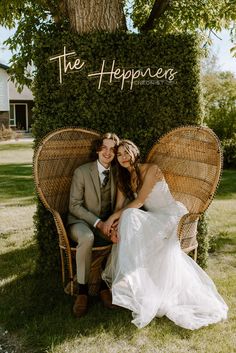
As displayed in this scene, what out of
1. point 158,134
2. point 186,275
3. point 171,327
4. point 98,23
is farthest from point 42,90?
point 171,327

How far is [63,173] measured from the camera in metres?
5.15

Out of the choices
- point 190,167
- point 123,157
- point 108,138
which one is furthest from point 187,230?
point 108,138

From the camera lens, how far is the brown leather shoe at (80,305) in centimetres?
436

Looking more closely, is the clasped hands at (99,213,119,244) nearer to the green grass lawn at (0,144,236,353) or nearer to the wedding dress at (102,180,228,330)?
the wedding dress at (102,180,228,330)

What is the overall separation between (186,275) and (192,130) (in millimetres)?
1656

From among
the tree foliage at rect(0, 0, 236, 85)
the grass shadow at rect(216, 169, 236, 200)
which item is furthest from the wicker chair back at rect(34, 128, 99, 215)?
the grass shadow at rect(216, 169, 236, 200)

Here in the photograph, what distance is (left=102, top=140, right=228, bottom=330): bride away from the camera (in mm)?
4078

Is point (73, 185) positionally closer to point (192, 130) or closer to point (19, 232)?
point (192, 130)

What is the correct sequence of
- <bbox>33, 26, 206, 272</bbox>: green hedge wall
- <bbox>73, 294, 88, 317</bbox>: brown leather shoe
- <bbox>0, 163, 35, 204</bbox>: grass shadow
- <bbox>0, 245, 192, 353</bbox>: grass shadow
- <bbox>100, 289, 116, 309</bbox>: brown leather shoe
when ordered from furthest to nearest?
<bbox>0, 163, 35, 204</bbox>: grass shadow < <bbox>33, 26, 206, 272</bbox>: green hedge wall < <bbox>100, 289, 116, 309</bbox>: brown leather shoe < <bbox>73, 294, 88, 317</bbox>: brown leather shoe < <bbox>0, 245, 192, 353</bbox>: grass shadow

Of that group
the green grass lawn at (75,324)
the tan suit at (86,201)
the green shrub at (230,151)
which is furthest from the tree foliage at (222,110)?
the tan suit at (86,201)

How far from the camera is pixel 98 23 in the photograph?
5.26 meters

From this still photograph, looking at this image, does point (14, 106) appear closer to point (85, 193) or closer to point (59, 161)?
point (59, 161)

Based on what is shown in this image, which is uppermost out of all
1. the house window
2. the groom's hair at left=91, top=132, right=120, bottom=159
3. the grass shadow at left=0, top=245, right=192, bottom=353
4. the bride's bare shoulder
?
the groom's hair at left=91, top=132, right=120, bottom=159

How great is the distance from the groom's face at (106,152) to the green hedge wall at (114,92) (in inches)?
20.6
